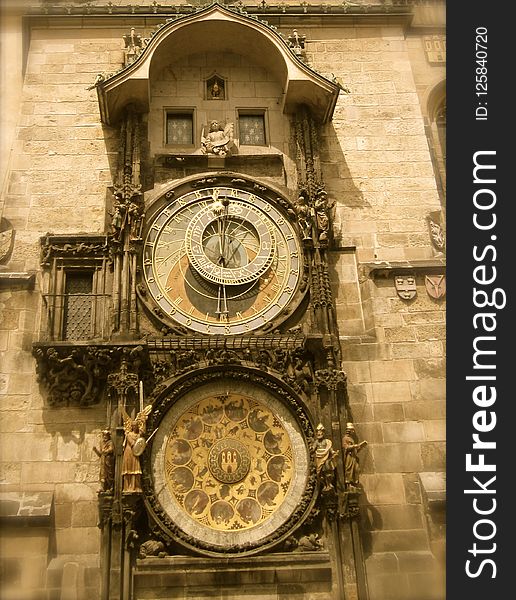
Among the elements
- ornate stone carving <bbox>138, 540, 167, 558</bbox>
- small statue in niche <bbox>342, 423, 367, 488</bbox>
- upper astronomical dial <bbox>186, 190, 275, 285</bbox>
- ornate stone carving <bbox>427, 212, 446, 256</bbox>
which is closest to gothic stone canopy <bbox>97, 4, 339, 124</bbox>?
upper astronomical dial <bbox>186, 190, 275, 285</bbox>

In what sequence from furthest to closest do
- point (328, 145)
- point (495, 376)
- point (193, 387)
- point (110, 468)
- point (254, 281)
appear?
1. point (328, 145)
2. point (254, 281)
3. point (193, 387)
4. point (110, 468)
5. point (495, 376)

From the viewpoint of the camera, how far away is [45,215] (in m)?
10.5

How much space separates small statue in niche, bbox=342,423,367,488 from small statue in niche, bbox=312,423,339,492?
148 millimetres

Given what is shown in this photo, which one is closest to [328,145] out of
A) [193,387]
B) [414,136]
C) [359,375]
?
[414,136]

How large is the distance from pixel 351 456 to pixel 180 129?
5324 mm

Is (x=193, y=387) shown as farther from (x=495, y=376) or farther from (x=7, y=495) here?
(x=495, y=376)

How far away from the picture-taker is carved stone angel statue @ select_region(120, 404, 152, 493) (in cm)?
845

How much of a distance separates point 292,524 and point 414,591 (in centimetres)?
154

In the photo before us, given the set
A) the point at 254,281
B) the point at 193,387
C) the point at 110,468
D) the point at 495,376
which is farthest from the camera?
the point at 254,281

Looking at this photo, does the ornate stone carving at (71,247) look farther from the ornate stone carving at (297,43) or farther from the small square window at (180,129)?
the ornate stone carving at (297,43)

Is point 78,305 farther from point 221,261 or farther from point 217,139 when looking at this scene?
point 217,139

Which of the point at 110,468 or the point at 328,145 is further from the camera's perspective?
the point at 328,145

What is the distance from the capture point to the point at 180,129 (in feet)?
36.8

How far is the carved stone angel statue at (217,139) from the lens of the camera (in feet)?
35.4
